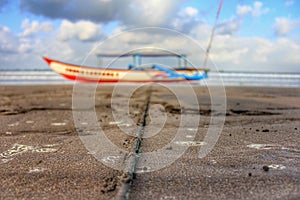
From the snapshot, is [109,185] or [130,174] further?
[130,174]

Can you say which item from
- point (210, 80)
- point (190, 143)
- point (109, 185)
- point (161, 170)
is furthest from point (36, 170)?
point (210, 80)

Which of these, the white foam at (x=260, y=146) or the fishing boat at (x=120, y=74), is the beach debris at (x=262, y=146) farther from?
the fishing boat at (x=120, y=74)

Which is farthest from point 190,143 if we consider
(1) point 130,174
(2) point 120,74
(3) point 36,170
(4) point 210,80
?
(4) point 210,80

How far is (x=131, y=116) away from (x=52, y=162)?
386 centimetres

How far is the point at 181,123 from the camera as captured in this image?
6238mm

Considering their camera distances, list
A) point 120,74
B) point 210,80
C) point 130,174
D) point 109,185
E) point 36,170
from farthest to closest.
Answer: point 210,80, point 120,74, point 36,170, point 130,174, point 109,185

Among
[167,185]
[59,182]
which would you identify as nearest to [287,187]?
[167,185]

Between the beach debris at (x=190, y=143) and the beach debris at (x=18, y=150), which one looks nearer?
the beach debris at (x=18, y=150)

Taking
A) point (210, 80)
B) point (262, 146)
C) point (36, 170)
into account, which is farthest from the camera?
point (210, 80)

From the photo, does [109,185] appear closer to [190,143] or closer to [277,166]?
[277,166]

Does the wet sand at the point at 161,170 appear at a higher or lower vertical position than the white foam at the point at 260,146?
lower

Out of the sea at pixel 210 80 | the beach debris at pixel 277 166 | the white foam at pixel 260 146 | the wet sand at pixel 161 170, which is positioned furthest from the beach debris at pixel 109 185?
the sea at pixel 210 80

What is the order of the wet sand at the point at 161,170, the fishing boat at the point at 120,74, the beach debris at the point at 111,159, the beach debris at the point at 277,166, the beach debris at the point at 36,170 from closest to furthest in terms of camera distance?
1. the wet sand at the point at 161,170
2. the beach debris at the point at 36,170
3. the beach debris at the point at 277,166
4. the beach debris at the point at 111,159
5. the fishing boat at the point at 120,74

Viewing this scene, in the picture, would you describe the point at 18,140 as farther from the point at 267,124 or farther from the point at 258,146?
the point at 267,124
